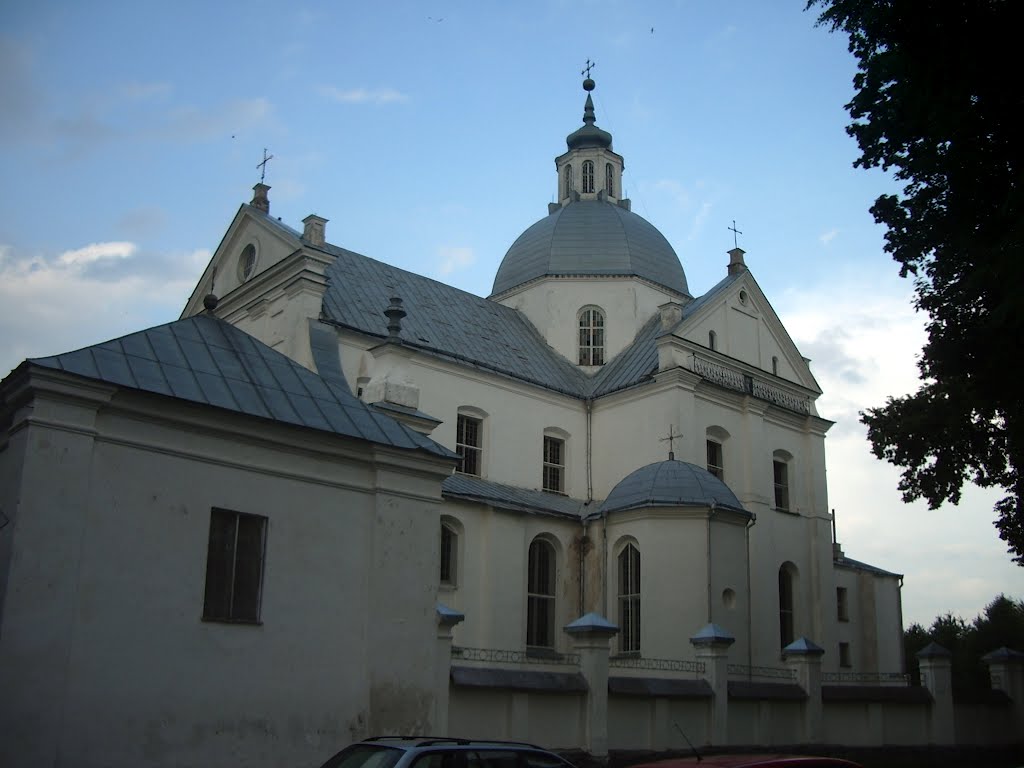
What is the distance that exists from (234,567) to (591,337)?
19.1 m

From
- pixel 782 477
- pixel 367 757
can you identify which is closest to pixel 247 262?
pixel 782 477

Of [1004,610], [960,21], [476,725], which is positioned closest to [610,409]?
[476,725]

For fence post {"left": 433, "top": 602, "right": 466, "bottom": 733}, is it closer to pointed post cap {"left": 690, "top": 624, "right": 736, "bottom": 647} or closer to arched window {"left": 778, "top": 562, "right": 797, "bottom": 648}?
pointed post cap {"left": 690, "top": 624, "right": 736, "bottom": 647}

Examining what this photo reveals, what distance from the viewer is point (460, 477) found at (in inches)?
920

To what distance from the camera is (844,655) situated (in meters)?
28.4

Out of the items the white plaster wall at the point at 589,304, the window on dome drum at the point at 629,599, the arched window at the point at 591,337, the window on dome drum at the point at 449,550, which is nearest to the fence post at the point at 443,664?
the window on dome drum at the point at 449,550

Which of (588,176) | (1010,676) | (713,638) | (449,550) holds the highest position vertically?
(588,176)

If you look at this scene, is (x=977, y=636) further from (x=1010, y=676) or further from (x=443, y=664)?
(x=443, y=664)

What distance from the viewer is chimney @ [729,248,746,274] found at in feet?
96.4

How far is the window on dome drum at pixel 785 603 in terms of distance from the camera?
2611 cm

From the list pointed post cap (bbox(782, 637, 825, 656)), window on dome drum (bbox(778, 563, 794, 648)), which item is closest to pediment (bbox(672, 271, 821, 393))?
window on dome drum (bbox(778, 563, 794, 648))

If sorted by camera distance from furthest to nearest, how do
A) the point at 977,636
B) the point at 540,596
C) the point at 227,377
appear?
the point at 977,636 < the point at 540,596 < the point at 227,377

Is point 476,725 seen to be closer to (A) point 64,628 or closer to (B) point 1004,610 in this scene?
(A) point 64,628

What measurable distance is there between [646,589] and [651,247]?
1222cm
